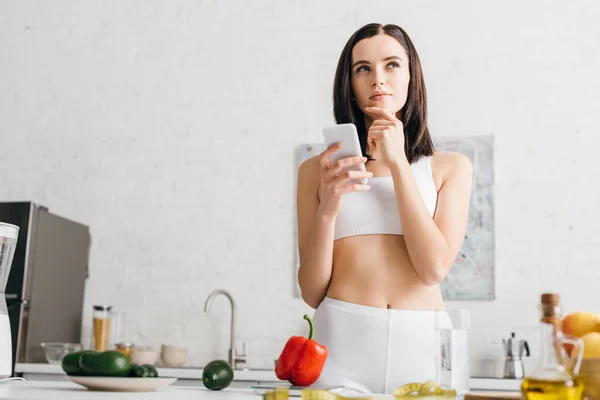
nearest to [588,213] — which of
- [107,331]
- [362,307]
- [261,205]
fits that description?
[261,205]

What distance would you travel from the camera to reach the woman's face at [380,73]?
5.63ft

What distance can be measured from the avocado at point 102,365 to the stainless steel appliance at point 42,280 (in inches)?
83.7

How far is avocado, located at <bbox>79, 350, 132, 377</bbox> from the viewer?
49.1 inches

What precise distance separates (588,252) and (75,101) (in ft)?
9.04

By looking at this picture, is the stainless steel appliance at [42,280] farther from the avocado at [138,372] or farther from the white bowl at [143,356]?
the avocado at [138,372]

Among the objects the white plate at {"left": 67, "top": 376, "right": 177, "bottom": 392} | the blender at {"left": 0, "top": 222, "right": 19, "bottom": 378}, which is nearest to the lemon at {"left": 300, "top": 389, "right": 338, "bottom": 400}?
the white plate at {"left": 67, "top": 376, "right": 177, "bottom": 392}

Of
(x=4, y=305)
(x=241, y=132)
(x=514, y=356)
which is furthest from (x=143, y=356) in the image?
(x=4, y=305)

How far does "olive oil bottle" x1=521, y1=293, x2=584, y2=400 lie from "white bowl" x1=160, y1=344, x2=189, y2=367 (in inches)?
102

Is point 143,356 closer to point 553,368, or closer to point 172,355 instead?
point 172,355

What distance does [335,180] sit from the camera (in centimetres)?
157

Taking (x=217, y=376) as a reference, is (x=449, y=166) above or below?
above

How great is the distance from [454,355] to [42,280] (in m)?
2.66

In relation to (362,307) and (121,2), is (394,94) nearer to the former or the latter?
(362,307)

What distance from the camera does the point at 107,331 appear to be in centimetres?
347
